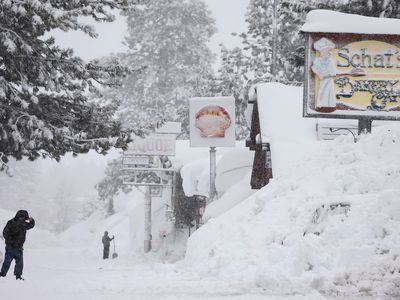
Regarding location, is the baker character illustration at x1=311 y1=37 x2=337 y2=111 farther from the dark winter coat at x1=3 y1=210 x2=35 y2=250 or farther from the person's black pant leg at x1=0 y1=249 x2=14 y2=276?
the person's black pant leg at x1=0 y1=249 x2=14 y2=276

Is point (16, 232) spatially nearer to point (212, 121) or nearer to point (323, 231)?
point (323, 231)

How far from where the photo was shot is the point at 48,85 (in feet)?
45.5

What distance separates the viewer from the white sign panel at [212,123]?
19.6 meters

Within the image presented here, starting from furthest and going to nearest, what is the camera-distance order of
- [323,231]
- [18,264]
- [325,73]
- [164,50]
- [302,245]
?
[164,50], [325,73], [18,264], [323,231], [302,245]

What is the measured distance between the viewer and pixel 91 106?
14.9 metres

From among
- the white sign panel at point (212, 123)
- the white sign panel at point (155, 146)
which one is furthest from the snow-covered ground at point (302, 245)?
the white sign panel at point (155, 146)

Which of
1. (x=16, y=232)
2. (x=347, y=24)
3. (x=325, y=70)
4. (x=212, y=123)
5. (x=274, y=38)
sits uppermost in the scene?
(x=274, y=38)

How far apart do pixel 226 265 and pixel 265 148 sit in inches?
279

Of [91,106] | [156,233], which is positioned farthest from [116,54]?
[91,106]

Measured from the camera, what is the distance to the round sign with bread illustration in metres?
19.6

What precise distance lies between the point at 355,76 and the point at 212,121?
7808mm

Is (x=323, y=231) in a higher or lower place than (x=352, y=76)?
lower

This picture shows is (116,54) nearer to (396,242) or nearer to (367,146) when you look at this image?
(367,146)

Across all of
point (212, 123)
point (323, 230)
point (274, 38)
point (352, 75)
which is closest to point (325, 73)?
point (352, 75)
